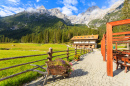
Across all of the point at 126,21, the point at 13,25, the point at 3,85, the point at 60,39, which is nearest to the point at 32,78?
the point at 3,85

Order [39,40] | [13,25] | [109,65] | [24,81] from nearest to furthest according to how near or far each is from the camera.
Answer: [24,81] → [109,65] → [39,40] → [13,25]

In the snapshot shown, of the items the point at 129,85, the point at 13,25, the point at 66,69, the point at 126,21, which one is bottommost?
the point at 129,85

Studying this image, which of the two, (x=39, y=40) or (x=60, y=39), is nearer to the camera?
(x=60, y=39)

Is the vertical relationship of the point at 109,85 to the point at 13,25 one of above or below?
below

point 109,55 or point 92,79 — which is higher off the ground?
point 109,55

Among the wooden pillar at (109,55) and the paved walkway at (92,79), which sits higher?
the wooden pillar at (109,55)

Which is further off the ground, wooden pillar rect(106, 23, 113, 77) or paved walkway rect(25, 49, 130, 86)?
wooden pillar rect(106, 23, 113, 77)

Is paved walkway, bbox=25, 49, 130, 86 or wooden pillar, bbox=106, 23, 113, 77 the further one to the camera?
wooden pillar, bbox=106, 23, 113, 77

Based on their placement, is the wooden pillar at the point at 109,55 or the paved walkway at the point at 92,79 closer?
the paved walkway at the point at 92,79

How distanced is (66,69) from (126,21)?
4.27 meters

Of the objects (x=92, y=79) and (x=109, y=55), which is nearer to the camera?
(x=92, y=79)

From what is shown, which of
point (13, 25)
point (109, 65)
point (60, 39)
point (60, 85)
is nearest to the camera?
point (60, 85)

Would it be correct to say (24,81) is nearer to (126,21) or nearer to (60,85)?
(60,85)

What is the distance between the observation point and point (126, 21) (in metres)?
4.19
